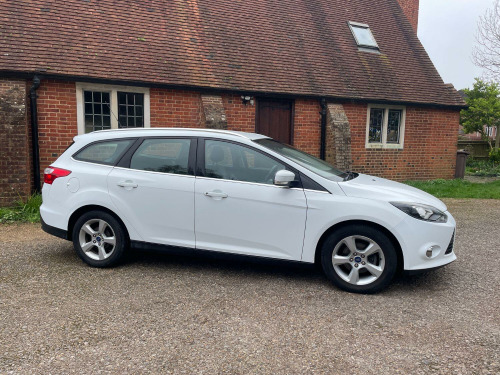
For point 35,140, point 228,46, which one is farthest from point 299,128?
point 35,140

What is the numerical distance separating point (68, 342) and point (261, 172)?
2.29 m

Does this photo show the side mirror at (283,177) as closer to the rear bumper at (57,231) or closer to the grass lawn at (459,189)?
the rear bumper at (57,231)

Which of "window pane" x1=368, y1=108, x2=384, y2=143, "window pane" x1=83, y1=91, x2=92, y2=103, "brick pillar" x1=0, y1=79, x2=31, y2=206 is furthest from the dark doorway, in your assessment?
"brick pillar" x1=0, y1=79, x2=31, y2=206

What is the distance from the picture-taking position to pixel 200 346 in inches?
114

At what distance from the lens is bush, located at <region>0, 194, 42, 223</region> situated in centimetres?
725

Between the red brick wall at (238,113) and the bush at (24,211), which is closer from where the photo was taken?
the bush at (24,211)

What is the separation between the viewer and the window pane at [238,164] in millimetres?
4094

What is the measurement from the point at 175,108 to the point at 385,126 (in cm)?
681

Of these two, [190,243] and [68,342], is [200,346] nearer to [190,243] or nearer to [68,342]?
[68,342]

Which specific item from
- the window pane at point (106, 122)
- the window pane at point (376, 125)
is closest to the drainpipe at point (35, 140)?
the window pane at point (106, 122)

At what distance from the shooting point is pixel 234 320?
330 centimetres

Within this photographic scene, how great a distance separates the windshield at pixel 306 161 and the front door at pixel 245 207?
24 cm

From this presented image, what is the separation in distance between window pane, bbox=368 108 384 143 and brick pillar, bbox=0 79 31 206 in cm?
A: 961

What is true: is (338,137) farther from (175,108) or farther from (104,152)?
(104,152)
